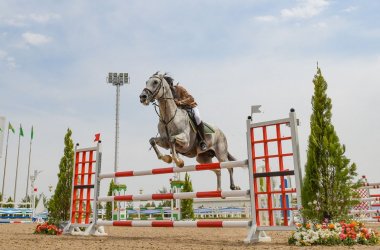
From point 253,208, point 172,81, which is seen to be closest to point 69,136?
point 172,81

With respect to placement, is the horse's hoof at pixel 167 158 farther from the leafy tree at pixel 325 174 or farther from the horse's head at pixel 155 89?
the leafy tree at pixel 325 174

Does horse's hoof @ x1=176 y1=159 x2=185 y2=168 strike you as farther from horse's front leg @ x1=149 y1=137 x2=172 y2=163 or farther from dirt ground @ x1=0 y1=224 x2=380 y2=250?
dirt ground @ x1=0 y1=224 x2=380 y2=250

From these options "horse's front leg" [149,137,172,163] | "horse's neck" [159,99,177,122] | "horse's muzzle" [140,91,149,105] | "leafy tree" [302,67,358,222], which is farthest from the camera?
"horse's neck" [159,99,177,122]

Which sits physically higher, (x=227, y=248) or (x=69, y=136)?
(x=69, y=136)

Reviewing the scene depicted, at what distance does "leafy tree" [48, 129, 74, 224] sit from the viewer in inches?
320

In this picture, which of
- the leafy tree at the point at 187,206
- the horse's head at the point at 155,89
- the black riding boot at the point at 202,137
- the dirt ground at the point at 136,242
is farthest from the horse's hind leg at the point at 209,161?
the leafy tree at the point at 187,206

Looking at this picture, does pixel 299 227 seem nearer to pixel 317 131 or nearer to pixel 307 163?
pixel 307 163

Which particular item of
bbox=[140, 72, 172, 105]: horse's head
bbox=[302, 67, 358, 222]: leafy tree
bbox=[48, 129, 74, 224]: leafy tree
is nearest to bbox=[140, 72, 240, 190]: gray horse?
bbox=[140, 72, 172, 105]: horse's head

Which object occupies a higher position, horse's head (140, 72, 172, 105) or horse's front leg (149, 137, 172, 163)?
horse's head (140, 72, 172, 105)

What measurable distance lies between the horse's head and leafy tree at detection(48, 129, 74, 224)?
3.77 m

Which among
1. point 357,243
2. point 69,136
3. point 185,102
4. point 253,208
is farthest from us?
point 69,136

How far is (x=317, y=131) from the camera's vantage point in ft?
16.8

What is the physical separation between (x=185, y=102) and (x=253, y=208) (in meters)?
2.14

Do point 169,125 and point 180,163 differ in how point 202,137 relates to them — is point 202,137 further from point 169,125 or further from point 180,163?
point 180,163
